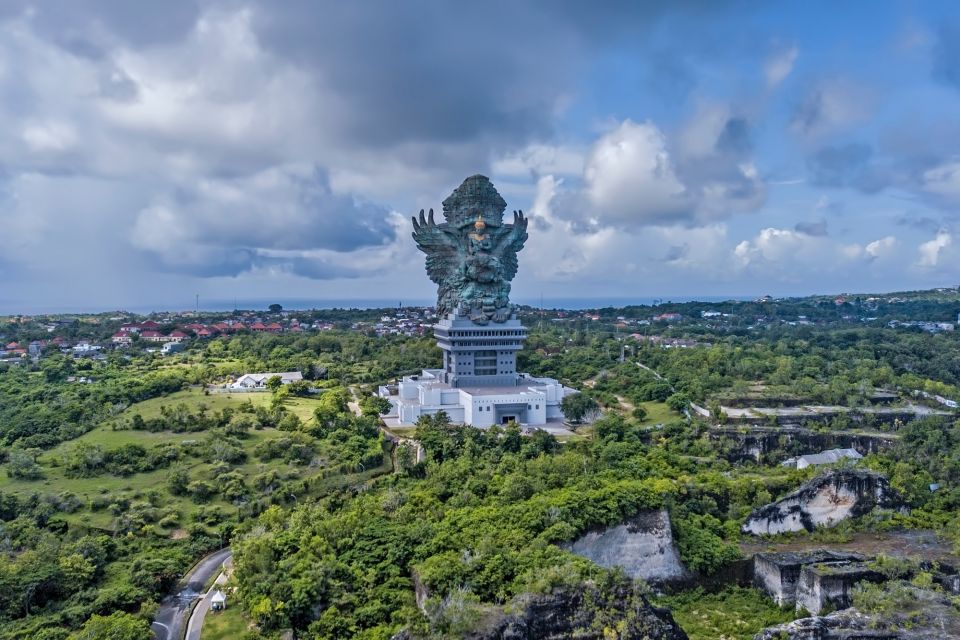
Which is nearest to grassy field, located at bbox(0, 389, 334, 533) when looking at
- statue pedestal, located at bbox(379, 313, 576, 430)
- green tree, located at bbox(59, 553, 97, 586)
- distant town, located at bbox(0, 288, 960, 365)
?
green tree, located at bbox(59, 553, 97, 586)

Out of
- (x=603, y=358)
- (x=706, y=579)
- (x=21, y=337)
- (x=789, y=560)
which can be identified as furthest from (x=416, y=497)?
(x=21, y=337)

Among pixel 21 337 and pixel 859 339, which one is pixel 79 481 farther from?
pixel 859 339

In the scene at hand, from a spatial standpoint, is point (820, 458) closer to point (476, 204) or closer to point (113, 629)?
point (476, 204)

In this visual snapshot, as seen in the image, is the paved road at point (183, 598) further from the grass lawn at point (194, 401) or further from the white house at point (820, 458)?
the white house at point (820, 458)

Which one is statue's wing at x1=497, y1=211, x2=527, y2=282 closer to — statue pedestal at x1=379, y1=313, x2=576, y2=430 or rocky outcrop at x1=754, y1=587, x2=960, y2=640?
statue pedestal at x1=379, y1=313, x2=576, y2=430

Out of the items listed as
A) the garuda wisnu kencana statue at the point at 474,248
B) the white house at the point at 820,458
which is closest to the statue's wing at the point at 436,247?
the garuda wisnu kencana statue at the point at 474,248

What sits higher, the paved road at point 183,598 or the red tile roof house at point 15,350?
the red tile roof house at point 15,350
